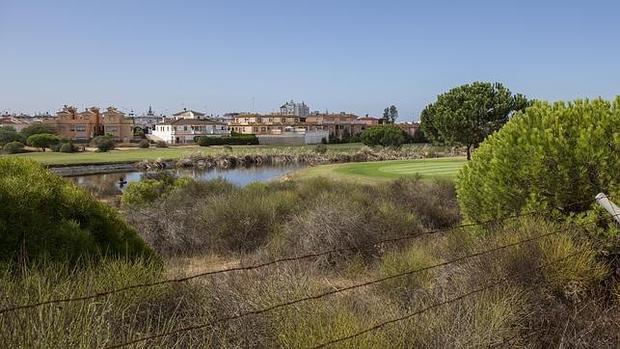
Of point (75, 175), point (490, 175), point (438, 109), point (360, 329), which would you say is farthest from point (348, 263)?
point (75, 175)

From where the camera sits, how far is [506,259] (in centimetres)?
537

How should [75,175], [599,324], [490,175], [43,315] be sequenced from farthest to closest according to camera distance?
[75,175], [490,175], [599,324], [43,315]

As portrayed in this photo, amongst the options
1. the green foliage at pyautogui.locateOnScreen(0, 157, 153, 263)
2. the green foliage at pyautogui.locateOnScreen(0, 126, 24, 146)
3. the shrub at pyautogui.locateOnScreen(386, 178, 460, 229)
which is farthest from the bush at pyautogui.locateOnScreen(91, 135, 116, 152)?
the green foliage at pyautogui.locateOnScreen(0, 157, 153, 263)

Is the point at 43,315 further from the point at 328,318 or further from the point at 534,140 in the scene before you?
the point at 534,140

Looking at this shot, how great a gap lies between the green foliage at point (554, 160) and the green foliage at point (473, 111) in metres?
28.4

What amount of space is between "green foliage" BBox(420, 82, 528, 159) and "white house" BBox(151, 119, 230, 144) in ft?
229

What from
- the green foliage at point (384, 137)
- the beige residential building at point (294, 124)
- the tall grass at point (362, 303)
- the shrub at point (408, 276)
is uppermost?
the beige residential building at point (294, 124)

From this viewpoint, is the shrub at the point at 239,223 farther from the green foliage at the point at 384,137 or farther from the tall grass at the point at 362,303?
the green foliage at the point at 384,137

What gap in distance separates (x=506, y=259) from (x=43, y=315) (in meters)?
4.01

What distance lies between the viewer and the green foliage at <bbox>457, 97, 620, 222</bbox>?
664 centimetres

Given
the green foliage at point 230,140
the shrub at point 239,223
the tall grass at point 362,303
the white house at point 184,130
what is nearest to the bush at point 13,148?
the green foliage at point 230,140

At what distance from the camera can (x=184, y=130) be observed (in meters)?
105

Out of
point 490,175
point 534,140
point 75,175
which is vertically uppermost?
point 534,140

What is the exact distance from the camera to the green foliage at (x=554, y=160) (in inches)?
261
